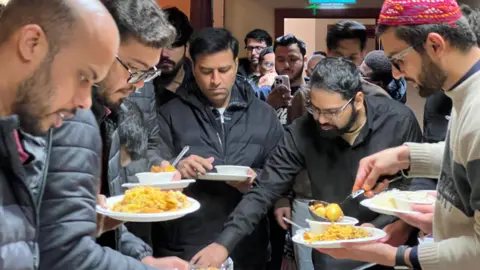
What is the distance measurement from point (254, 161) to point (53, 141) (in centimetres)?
130

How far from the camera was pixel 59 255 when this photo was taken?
1.00m

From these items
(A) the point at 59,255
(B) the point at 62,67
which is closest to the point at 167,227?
(A) the point at 59,255

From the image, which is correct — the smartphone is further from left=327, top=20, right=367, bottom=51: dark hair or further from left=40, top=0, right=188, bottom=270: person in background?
left=40, top=0, right=188, bottom=270: person in background

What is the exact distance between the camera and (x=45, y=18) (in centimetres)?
86

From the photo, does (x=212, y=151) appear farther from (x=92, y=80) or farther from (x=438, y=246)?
(x=92, y=80)

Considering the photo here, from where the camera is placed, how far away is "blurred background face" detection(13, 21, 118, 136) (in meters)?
0.87

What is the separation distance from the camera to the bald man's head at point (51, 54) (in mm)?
844

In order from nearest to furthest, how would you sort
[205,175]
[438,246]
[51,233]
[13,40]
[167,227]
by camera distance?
[13,40] < [51,233] < [438,246] < [205,175] < [167,227]

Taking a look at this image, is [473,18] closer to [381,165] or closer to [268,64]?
[381,165]

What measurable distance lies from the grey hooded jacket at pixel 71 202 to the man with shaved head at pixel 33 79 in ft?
0.20

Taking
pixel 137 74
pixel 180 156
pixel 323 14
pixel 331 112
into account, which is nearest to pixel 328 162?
pixel 331 112

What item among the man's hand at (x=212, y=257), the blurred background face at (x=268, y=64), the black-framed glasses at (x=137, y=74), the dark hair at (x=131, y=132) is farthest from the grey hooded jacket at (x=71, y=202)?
the blurred background face at (x=268, y=64)

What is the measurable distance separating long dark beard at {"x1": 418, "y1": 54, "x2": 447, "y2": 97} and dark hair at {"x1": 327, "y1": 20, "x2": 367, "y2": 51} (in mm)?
1676

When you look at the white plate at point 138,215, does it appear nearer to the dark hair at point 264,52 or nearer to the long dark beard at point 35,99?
the long dark beard at point 35,99
